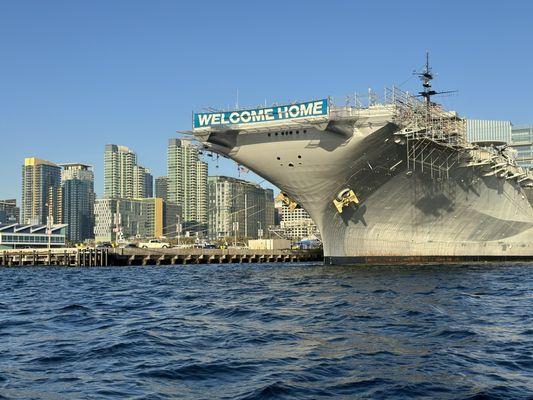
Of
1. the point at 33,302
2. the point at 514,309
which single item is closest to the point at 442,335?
the point at 514,309

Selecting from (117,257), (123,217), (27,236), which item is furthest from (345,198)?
(123,217)

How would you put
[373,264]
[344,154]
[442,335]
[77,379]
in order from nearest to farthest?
[77,379] < [442,335] < [344,154] < [373,264]

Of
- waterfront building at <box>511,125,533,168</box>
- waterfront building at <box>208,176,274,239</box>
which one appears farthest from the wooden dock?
waterfront building at <box>511,125,533,168</box>

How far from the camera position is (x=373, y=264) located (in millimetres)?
39531

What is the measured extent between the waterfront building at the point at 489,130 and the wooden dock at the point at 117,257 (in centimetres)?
9497

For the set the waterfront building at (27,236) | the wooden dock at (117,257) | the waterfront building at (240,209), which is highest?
the waterfront building at (240,209)

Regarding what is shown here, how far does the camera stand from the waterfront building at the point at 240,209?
160000 mm

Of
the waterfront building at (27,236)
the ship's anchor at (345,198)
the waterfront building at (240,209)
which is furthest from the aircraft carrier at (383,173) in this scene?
the waterfront building at (240,209)

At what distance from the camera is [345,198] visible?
35.8 meters

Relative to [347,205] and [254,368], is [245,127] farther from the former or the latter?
[254,368]

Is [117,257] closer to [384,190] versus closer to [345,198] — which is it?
[345,198]

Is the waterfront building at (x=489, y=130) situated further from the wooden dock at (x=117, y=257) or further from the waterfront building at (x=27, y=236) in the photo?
the waterfront building at (x=27, y=236)

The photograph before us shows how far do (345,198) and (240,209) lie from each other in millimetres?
129448

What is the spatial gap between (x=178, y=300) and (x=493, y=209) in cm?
3111
